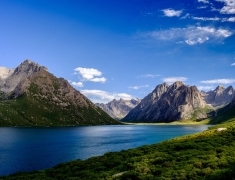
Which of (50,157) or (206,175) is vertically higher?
(206,175)

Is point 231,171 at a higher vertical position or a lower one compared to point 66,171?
higher

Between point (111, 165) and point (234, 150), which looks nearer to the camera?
point (234, 150)

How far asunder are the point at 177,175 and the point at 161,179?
2437 mm

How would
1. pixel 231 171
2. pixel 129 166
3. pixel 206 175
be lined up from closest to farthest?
pixel 231 171 < pixel 206 175 < pixel 129 166

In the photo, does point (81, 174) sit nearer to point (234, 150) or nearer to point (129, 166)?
point (129, 166)

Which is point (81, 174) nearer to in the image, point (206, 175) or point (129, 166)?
point (129, 166)

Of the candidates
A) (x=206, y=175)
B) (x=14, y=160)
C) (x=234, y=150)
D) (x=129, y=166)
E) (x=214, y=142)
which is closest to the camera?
(x=206, y=175)

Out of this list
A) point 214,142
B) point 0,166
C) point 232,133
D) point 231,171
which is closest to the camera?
point 231,171

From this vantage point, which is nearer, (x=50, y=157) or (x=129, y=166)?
(x=129, y=166)

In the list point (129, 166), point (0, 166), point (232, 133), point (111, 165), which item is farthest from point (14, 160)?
point (232, 133)

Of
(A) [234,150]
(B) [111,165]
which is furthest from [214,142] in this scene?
(B) [111,165]

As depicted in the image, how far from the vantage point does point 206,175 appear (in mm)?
31672

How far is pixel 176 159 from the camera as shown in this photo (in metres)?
44.0

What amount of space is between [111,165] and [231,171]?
25.3 m
